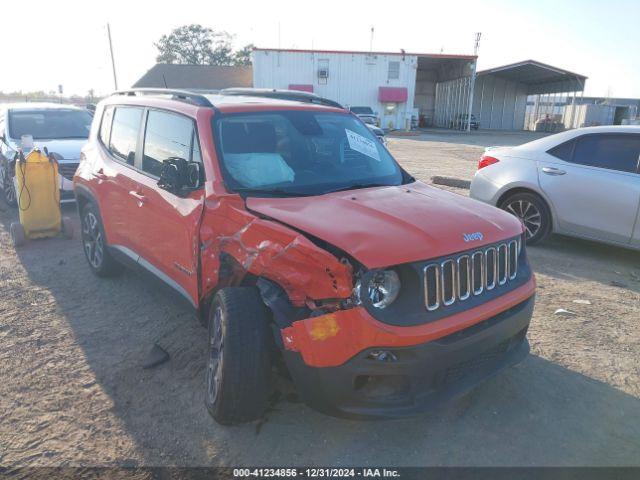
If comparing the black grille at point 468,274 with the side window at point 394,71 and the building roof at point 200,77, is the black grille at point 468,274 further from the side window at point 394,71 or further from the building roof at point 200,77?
the building roof at point 200,77

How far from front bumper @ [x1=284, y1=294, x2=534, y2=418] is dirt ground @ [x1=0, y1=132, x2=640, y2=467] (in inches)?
16.0

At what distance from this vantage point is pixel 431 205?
316cm

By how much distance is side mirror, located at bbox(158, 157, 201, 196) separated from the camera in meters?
3.38

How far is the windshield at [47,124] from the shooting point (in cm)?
916

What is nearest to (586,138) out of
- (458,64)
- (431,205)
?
(431,205)

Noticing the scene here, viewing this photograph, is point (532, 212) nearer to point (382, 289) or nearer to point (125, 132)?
point (382, 289)

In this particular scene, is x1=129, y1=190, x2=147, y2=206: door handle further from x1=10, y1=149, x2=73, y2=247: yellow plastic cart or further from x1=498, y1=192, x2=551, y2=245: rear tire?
x1=498, y1=192, x2=551, y2=245: rear tire

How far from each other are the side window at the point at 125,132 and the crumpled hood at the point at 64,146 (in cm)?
387

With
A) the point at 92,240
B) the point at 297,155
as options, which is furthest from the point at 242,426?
the point at 92,240

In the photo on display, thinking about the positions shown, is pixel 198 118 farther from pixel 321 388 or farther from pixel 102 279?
pixel 102 279

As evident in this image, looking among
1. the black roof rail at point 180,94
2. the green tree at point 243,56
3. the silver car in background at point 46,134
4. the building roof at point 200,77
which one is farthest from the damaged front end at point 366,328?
the green tree at point 243,56

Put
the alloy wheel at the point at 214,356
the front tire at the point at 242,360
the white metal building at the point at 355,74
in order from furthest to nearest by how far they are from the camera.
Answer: the white metal building at the point at 355,74 → the alloy wheel at the point at 214,356 → the front tire at the point at 242,360

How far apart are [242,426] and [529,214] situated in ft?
16.7

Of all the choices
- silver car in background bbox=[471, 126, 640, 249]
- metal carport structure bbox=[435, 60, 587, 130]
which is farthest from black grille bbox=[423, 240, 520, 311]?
metal carport structure bbox=[435, 60, 587, 130]
